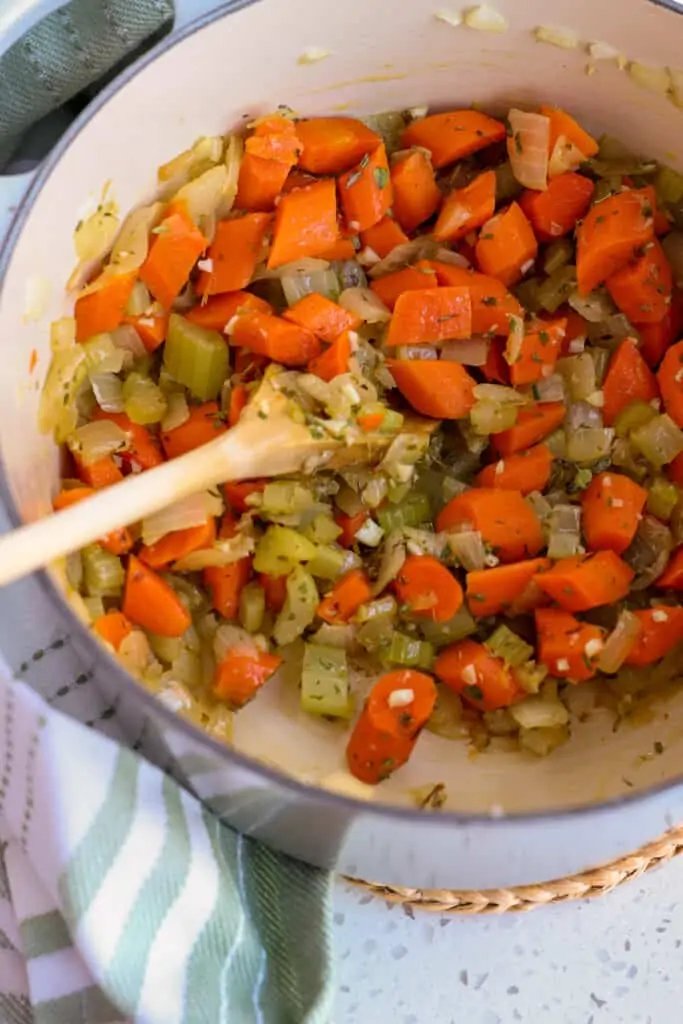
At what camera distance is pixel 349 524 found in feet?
4.54

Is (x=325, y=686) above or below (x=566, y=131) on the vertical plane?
below

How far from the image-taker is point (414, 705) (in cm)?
126

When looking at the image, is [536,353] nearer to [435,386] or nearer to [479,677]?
[435,386]

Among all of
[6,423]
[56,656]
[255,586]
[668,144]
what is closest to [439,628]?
[255,586]

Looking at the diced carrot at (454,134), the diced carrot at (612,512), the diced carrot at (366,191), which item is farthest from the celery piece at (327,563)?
the diced carrot at (454,134)

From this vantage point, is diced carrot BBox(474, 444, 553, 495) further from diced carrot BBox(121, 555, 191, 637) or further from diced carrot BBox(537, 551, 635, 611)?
diced carrot BBox(121, 555, 191, 637)

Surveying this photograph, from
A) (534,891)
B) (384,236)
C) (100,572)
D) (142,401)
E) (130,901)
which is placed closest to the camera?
(130,901)

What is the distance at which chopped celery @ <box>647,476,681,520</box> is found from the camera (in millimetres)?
1395

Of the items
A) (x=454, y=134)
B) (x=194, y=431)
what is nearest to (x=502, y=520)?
(x=194, y=431)

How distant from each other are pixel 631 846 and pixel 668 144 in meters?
0.89

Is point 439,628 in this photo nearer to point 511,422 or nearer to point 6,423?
point 511,422

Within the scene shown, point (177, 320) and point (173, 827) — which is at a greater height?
point (177, 320)

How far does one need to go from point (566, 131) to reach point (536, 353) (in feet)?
0.93

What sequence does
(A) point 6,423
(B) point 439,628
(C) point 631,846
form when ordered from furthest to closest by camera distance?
(B) point 439,628, (A) point 6,423, (C) point 631,846
